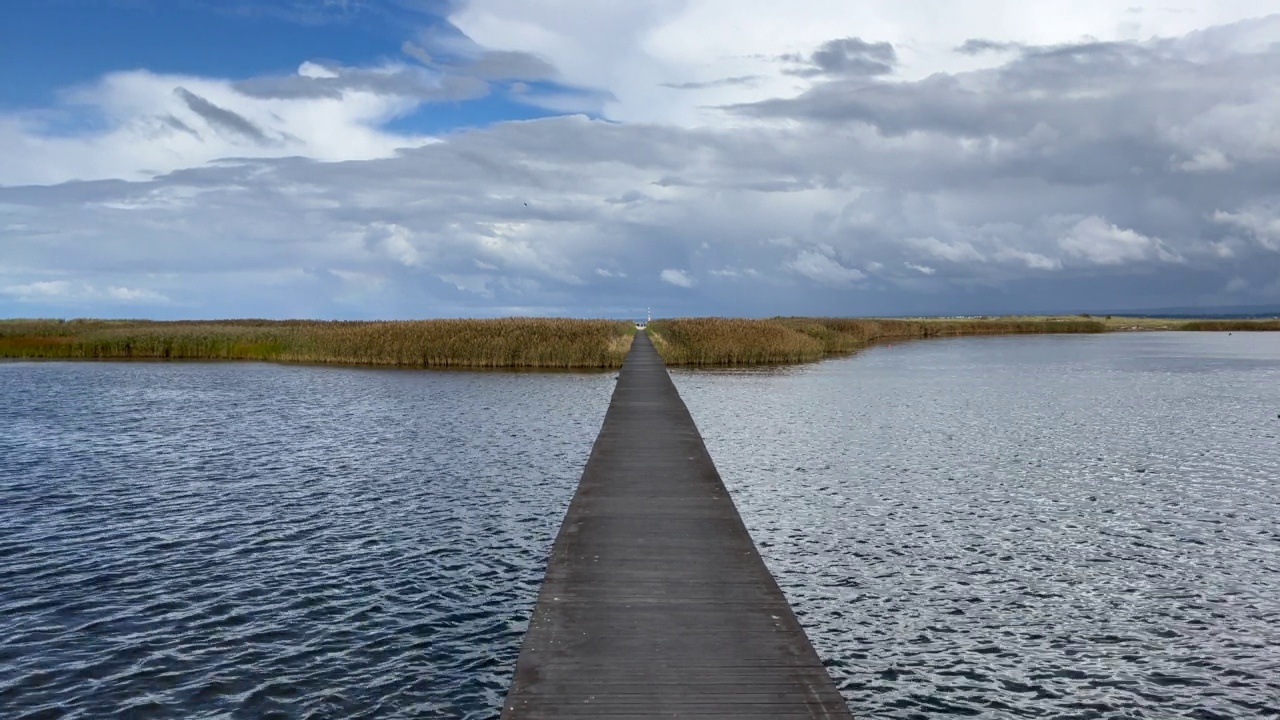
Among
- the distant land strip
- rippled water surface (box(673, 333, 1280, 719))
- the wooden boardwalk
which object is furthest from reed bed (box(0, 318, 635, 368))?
the wooden boardwalk

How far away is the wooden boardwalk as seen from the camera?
6180 mm

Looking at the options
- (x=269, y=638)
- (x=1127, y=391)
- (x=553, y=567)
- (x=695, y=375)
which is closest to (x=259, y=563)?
(x=269, y=638)

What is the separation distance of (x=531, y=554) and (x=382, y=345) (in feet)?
118

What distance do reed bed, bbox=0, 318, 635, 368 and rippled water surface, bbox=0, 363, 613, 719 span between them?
1835cm

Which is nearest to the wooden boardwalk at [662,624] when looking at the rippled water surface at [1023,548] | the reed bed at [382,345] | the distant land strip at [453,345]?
the rippled water surface at [1023,548]

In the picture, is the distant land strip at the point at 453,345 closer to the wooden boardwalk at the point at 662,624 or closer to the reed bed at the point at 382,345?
the reed bed at the point at 382,345

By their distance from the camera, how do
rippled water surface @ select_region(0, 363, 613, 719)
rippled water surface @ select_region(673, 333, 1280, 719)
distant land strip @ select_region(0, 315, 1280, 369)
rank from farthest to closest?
1. distant land strip @ select_region(0, 315, 1280, 369)
2. rippled water surface @ select_region(673, 333, 1280, 719)
3. rippled water surface @ select_region(0, 363, 613, 719)

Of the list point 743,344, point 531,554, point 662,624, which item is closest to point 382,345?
point 743,344

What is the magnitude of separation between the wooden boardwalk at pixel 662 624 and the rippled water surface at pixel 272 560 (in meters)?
0.93

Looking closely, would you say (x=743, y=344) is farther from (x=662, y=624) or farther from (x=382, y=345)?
(x=662, y=624)

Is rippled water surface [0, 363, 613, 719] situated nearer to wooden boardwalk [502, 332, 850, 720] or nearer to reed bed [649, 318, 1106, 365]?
wooden boardwalk [502, 332, 850, 720]

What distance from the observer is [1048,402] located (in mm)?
30828

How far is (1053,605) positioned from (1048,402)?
22.6m

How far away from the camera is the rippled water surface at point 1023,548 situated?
8.15 metres
